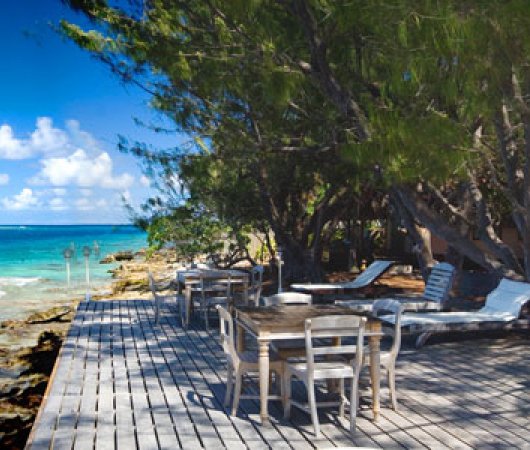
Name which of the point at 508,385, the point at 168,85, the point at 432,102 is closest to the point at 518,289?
the point at 508,385

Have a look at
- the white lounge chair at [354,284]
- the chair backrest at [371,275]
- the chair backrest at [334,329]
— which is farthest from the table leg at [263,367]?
the chair backrest at [371,275]

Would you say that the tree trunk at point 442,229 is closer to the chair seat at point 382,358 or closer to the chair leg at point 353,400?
the chair seat at point 382,358

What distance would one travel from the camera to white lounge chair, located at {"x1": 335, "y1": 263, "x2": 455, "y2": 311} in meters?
8.52

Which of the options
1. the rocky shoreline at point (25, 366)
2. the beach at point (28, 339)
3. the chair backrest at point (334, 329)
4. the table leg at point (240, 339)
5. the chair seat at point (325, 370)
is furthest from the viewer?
the beach at point (28, 339)

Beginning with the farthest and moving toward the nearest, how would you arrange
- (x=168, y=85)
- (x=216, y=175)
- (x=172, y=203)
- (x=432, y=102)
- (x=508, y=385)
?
(x=172, y=203), (x=216, y=175), (x=168, y=85), (x=432, y=102), (x=508, y=385)

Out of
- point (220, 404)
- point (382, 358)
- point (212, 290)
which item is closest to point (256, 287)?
point (212, 290)

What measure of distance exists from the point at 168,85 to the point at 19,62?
35.2 m

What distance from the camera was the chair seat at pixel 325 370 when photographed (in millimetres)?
4402

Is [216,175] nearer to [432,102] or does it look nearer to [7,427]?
[432,102]

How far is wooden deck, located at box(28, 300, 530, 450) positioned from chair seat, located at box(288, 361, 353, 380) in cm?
42

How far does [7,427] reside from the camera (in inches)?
237

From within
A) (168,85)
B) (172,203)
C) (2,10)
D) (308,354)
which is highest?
(2,10)

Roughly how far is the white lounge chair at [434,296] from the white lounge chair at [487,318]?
0.75 meters

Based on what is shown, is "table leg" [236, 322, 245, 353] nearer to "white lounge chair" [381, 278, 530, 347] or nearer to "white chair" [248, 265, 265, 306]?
Answer: "white lounge chair" [381, 278, 530, 347]
